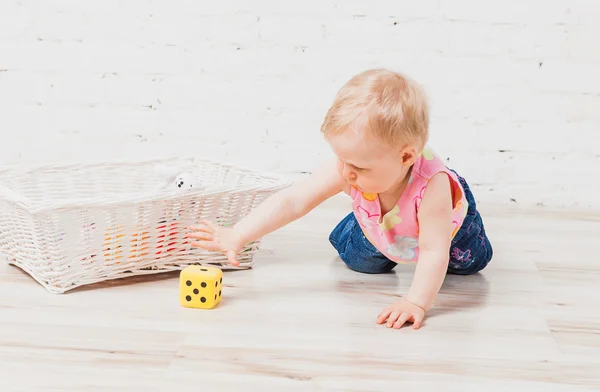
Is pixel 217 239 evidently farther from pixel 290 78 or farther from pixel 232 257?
pixel 290 78

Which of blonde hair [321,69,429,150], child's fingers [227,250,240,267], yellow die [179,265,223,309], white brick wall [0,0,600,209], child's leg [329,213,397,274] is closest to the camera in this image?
blonde hair [321,69,429,150]

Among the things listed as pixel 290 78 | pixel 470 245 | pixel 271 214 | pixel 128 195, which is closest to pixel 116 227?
pixel 128 195

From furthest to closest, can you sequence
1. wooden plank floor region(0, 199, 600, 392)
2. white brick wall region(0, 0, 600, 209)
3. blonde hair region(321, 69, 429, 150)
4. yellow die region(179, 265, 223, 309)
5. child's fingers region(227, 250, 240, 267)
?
white brick wall region(0, 0, 600, 209) → child's fingers region(227, 250, 240, 267) → yellow die region(179, 265, 223, 309) → blonde hair region(321, 69, 429, 150) → wooden plank floor region(0, 199, 600, 392)

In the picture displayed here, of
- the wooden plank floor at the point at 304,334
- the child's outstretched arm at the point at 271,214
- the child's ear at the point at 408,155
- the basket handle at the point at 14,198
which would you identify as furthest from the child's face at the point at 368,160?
the basket handle at the point at 14,198

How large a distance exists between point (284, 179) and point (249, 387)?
1.86 feet

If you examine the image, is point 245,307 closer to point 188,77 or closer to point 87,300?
point 87,300

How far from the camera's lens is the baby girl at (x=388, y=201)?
4.00ft

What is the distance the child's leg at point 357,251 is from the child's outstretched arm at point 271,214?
143 millimetres

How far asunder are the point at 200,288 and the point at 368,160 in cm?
34

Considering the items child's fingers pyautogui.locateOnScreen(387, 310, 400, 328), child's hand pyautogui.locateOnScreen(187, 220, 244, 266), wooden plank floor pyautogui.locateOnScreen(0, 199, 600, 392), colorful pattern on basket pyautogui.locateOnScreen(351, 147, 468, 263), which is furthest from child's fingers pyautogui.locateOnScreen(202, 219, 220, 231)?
child's fingers pyautogui.locateOnScreen(387, 310, 400, 328)

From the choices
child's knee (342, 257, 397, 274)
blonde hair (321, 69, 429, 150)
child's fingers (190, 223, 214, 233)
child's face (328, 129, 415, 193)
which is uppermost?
blonde hair (321, 69, 429, 150)

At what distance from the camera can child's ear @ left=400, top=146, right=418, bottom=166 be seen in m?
1.25

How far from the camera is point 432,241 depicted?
134 cm

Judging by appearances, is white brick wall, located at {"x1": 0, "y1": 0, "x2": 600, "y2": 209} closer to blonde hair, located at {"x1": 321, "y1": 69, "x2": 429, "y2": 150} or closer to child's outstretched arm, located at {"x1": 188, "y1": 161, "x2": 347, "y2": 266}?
child's outstretched arm, located at {"x1": 188, "y1": 161, "x2": 347, "y2": 266}
